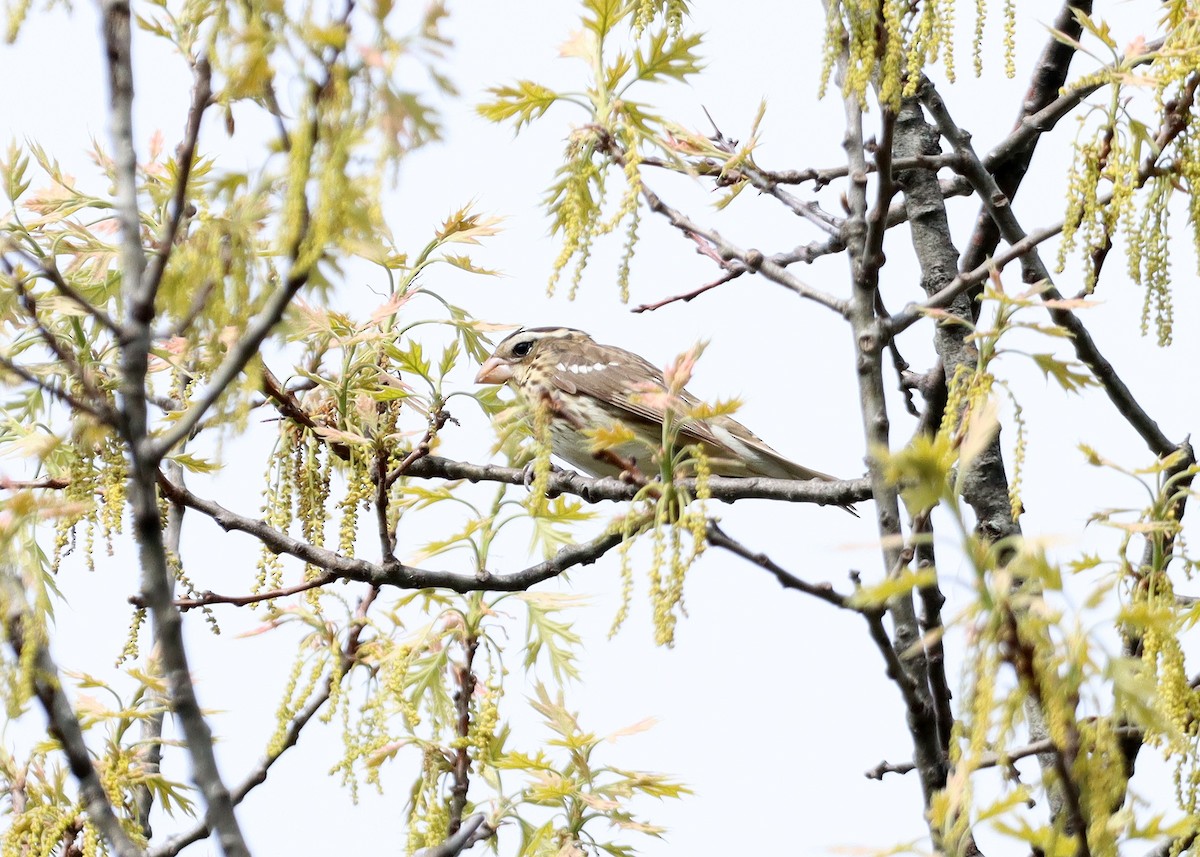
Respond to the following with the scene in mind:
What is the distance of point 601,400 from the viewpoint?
6391mm

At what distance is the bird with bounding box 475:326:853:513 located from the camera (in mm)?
5891

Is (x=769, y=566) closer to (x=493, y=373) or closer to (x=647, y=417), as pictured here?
(x=493, y=373)

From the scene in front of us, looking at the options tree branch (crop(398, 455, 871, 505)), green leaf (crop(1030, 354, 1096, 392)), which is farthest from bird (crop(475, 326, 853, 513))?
green leaf (crop(1030, 354, 1096, 392))

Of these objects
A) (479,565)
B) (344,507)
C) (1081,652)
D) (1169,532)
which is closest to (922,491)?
(1081,652)

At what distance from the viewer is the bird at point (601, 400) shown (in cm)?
589

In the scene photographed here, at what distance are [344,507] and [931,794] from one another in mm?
1501

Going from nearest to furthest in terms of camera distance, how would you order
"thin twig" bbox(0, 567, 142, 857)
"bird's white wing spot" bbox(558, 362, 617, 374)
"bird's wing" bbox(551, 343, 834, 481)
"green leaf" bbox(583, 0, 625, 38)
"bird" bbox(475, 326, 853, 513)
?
"thin twig" bbox(0, 567, 142, 857), "green leaf" bbox(583, 0, 625, 38), "bird" bbox(475, 326, 853, 513), "bird's wing" bbox(551, 343, 834, 481), "bird's white wing spot" bbox(558, 362, 617, 374)

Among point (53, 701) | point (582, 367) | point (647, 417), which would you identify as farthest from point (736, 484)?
point (582, 367)

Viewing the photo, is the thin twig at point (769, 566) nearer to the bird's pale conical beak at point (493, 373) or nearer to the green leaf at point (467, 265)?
the green leaf at point (467, 265)

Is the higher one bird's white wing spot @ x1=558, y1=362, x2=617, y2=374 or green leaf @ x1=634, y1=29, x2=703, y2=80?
bird's white wing spot @ x1=558, y1=362, x2=617, y2=374

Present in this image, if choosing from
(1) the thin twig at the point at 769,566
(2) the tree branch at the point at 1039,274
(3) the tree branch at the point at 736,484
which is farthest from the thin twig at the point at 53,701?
(2) the tree branch at the point at 1039,274

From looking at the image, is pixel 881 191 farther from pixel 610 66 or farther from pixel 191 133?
pixel 191 133

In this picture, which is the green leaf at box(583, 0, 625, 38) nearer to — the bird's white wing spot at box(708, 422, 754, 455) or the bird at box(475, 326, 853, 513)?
the bird at box(475, 326, 853, 513)

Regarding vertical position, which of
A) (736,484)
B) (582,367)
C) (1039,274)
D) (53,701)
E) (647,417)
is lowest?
(53,701)
